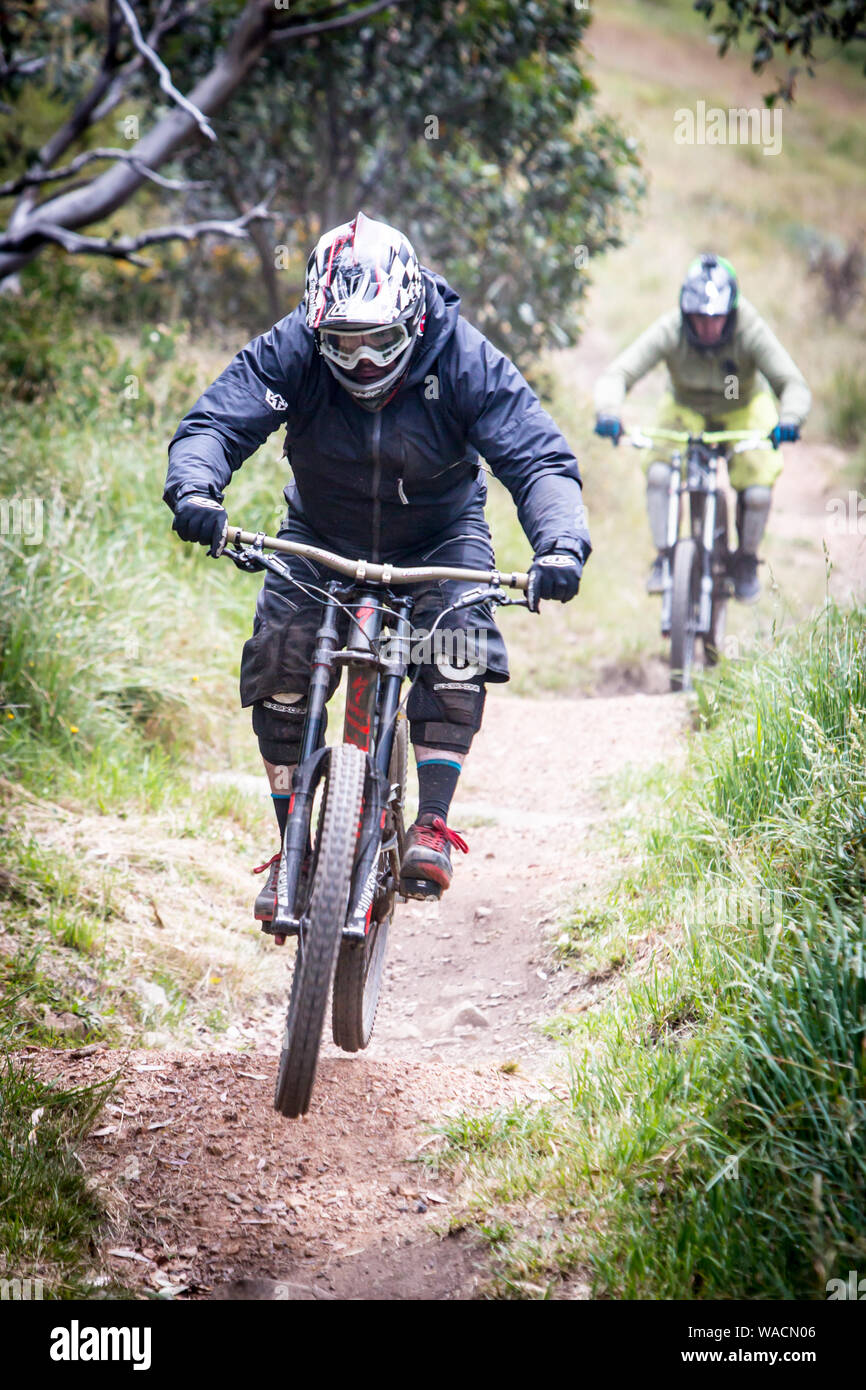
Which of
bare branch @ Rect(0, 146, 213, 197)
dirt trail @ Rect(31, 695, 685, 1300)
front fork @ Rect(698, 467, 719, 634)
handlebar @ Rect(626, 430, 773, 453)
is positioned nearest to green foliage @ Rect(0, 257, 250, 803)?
bare branch @ Rect(0, 146, 213, 197)

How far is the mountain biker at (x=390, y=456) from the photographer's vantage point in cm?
338

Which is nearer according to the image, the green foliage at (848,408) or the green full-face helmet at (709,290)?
the green full-face helmet at (709,290)

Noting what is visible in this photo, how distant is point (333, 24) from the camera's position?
26.9ft

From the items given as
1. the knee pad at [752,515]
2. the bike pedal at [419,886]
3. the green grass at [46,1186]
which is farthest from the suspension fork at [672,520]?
the green grass at [46,1186]

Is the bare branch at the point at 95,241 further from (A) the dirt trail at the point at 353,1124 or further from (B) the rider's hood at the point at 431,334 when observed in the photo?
(A) the dirt trail at the point at 353,1124

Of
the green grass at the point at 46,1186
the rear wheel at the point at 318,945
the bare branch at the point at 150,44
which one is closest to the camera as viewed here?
the green grass at the point at 46,1186

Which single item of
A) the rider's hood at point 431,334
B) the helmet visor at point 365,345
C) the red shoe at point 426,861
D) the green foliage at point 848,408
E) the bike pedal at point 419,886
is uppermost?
the green foliage at point 848,408

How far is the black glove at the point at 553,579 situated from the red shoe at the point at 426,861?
32.6 inches

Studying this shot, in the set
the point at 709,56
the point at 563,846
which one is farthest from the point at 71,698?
the point at 709,56

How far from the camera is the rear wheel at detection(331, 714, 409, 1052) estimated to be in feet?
10.3

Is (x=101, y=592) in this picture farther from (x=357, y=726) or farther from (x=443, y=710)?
(x=357, y=726)

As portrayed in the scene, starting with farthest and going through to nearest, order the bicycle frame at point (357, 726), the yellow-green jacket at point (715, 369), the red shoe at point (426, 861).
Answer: the yellow-green jacket at point (715, 369) → the red shoe at point (426, 861) → the bicycle frame at point (357, 726)

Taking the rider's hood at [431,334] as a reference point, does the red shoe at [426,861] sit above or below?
below

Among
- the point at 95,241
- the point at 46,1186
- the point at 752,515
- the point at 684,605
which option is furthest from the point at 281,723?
the point at 95,241
